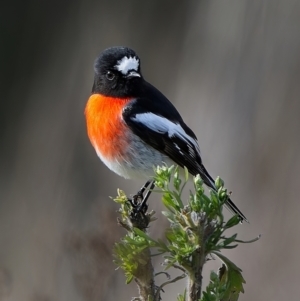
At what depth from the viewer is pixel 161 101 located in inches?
117

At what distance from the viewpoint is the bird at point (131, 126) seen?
2781 millimetres

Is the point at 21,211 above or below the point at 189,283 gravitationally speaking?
below

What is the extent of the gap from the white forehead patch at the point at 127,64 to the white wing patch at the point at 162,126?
0.22 metres

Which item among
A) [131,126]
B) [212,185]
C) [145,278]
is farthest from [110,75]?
[145,278]

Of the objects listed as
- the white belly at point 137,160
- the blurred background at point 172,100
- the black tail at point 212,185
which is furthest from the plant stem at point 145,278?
the blurred background at point 172,100

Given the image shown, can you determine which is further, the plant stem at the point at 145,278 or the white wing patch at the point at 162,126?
the white wing patch at the point at 162,126

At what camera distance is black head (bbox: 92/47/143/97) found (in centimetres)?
275

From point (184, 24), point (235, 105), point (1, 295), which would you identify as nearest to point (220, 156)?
point (235, 105)

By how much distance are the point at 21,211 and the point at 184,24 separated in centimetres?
214

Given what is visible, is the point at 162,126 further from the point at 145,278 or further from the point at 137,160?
the point at 145,278

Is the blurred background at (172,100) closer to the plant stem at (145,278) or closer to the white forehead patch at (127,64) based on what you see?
the white forehead patch at (127,64)

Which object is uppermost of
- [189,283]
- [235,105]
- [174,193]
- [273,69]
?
[273,69]

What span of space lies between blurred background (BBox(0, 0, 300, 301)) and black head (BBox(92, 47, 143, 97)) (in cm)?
96

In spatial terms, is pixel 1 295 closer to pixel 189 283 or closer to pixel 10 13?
pixel 189 283
